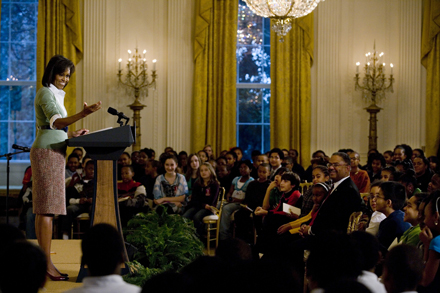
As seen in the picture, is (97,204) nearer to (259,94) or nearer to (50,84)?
(50,84)

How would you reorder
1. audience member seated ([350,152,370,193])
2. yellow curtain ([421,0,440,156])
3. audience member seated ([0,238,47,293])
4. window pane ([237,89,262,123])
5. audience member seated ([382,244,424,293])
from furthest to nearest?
window pane ([237,89,262,123])
yellow curtain ([421,0,440,156])
audience member seated ([350,152,370,193])
audience member seated ([382,244,424,293])
audience member seated ([0,238,47,293])

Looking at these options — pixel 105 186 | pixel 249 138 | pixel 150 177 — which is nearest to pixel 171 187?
pixel 150 177

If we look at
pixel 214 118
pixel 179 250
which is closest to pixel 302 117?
pixel 214 118

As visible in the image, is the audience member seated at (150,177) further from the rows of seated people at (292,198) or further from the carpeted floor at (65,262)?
the carpeted floor at (65,262)

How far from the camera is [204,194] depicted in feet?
21.0

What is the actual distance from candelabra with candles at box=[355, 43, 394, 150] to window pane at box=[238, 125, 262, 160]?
2.06 metres

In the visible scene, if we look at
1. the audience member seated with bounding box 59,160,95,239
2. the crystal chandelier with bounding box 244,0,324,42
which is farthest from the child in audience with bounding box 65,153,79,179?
the crystal chandelier with bounding box 244,0,324,42

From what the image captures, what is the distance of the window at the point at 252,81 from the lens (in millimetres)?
10023

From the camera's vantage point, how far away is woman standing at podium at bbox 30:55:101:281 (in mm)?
3252

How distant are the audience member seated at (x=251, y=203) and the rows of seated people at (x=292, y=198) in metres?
0.01

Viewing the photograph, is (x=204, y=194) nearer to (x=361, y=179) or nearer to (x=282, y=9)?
(x=361, y=179)

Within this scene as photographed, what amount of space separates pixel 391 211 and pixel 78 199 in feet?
13.3

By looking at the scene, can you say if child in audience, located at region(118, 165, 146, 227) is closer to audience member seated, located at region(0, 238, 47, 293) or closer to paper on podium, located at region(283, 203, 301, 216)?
paper on podium, located at region(283, 203, 301, 216)

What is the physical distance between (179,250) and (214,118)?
5.63 meters
